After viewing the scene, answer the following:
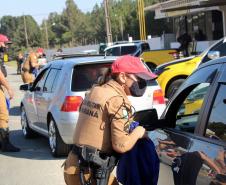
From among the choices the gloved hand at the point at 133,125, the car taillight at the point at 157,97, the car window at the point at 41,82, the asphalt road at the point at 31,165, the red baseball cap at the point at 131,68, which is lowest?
the asphalt road at the point at 31,165

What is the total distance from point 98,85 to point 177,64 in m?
11.1

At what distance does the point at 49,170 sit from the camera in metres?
8.04

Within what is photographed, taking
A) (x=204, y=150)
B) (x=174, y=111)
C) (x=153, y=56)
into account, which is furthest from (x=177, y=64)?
(x=204, y=150)

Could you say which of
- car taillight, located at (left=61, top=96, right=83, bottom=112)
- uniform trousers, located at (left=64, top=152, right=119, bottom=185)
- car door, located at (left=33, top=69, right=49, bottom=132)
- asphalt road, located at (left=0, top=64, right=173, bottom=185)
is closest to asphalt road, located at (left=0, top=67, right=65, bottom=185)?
asphalt road, located at (left=0, top=64, right=173, bottom=185)

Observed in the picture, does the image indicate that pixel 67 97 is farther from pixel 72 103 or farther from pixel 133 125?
pixel 133 125

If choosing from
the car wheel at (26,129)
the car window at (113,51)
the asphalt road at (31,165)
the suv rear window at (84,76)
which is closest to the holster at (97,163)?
the asphalt road at (31,165)

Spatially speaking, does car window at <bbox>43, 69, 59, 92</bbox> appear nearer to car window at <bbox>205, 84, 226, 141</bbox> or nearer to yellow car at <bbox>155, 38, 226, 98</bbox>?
yellow car at <bbox>155, 38, 226, 98</bbox>

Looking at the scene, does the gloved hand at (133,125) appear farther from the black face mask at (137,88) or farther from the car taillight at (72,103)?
the car taillight at (72,103)

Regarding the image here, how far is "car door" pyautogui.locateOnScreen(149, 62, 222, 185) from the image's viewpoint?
3311 mm

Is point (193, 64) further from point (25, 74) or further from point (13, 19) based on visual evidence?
point (13, 19)

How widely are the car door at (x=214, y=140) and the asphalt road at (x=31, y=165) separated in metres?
4.22

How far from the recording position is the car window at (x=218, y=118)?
321 centimetres

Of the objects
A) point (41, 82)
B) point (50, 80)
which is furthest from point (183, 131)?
point (41, 82)

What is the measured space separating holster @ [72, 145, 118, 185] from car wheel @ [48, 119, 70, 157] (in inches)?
187
